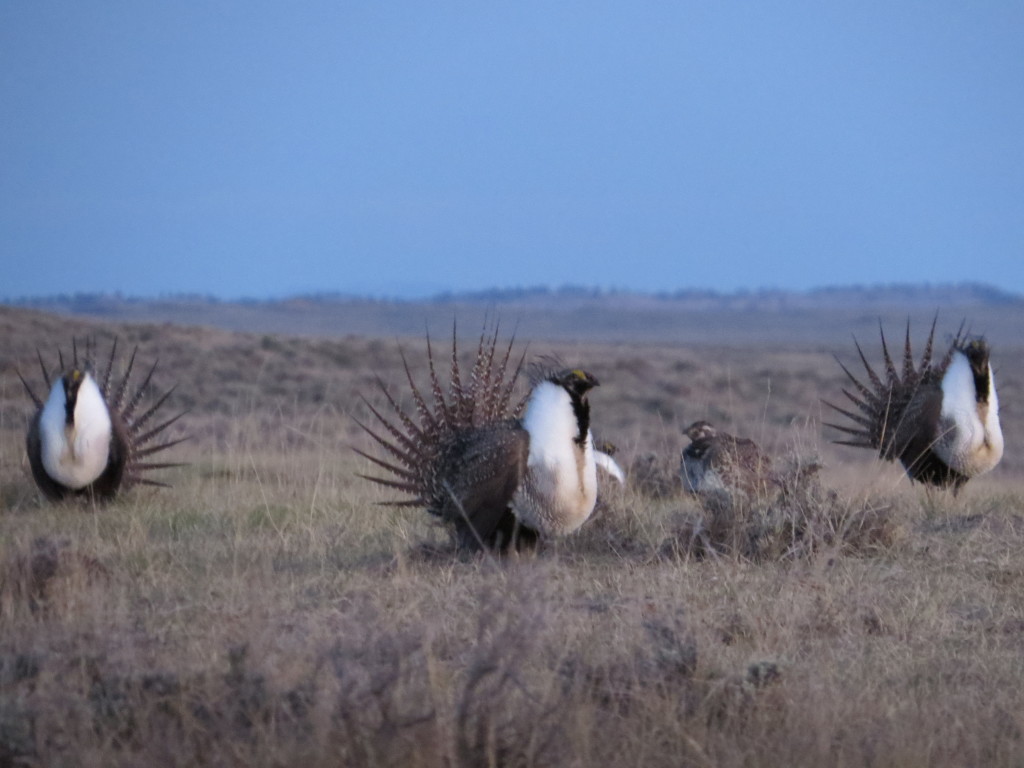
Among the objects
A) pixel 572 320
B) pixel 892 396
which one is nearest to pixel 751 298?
pixel 572 320

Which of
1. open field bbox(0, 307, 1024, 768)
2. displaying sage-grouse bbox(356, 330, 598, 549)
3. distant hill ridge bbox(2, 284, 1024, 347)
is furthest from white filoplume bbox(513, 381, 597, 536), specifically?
distant hill ridge bbox(2, 284, 1024, 347)

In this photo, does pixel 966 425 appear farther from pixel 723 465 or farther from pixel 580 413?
pixel 580 413

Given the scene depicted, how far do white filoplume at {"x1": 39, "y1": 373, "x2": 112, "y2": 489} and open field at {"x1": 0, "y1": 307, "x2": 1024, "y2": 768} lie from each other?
17 cm

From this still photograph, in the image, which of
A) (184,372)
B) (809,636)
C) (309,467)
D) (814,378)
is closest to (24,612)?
(809,636)

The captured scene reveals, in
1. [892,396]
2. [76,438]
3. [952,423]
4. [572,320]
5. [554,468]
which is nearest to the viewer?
[554,468]

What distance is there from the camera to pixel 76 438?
567 centimetres

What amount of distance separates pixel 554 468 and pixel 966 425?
2.46 metres

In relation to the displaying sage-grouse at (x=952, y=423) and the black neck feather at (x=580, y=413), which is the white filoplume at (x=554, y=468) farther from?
the displaying sage-grouse at (x=952, y=423)

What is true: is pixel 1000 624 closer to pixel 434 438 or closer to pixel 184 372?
pixel 434 438

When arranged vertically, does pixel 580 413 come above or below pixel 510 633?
above

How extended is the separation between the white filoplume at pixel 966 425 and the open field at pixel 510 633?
245 millimetres

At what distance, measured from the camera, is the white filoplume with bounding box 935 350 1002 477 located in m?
5.86

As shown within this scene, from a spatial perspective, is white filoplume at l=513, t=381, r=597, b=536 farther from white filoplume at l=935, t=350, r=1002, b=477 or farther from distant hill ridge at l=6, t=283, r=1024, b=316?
distant hill ridge at l=6, t=283, r=1024, b=316

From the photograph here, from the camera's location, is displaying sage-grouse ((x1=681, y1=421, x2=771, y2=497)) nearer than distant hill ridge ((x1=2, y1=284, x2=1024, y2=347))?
Yes
